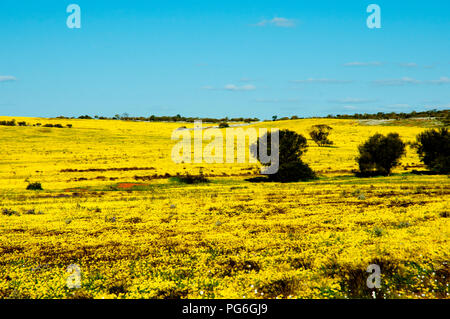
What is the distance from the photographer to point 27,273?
12289mm

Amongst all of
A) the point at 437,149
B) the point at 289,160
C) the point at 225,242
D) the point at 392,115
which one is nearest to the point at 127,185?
the point at 289,160

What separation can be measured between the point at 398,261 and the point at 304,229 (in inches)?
245

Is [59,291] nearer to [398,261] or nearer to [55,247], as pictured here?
[55,247]

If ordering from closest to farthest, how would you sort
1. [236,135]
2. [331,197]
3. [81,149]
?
[331,197] < [81,149] < [236,135]

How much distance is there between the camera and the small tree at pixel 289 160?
45.2m

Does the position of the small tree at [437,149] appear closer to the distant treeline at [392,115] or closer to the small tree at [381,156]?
the small tree at [381,156]

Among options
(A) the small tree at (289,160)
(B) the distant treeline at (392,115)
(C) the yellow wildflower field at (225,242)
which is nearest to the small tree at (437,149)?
(A) the small tree at (289,160)

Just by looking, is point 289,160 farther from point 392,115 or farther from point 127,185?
point 392,115

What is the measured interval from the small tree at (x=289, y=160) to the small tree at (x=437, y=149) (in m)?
14.4

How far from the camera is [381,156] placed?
156ft

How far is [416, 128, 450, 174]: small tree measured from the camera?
152ft

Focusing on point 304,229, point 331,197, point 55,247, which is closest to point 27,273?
point 55,247

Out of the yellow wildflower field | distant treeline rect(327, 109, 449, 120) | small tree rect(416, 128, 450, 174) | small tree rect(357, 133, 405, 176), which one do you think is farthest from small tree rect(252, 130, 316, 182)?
distant treeline rect(327, 109, 449, 120)

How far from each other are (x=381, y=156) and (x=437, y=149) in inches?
282
